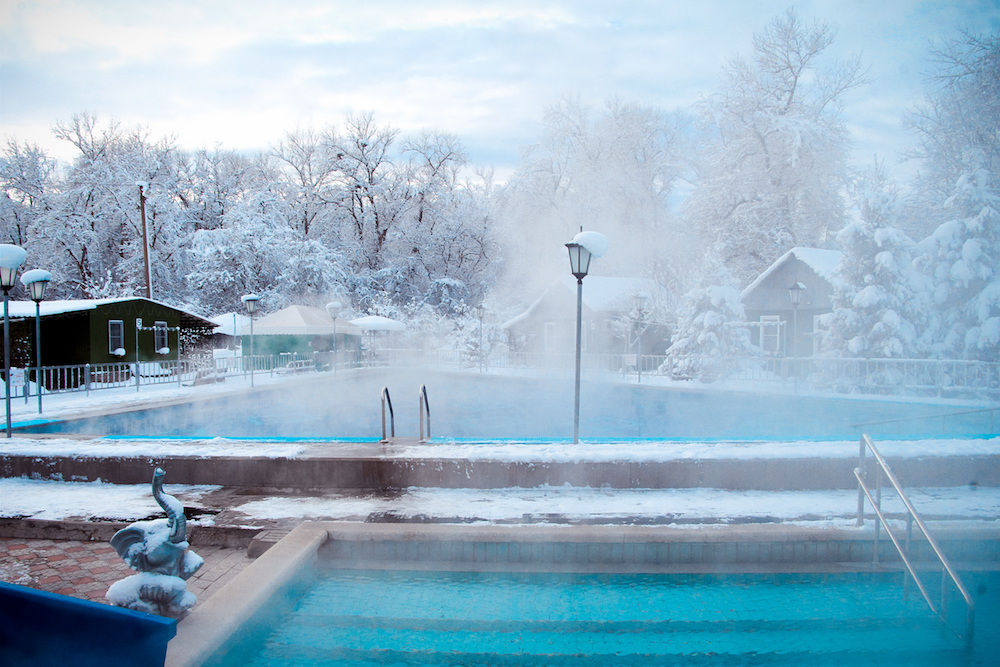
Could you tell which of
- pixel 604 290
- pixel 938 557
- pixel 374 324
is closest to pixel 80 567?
pixel 938 557

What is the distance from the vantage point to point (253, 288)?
26.0 metres

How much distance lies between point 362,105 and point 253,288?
11111mm

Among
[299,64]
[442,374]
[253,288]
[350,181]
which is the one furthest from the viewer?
[350,181]

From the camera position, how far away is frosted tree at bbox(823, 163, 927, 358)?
42.9 feet

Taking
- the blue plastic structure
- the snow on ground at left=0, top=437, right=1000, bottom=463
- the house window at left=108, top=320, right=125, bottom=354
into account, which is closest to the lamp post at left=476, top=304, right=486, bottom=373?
the house window at left=108, top=320, right=125, bottom=354

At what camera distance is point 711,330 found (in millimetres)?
15438

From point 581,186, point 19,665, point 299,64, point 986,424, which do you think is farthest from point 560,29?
point 581,186

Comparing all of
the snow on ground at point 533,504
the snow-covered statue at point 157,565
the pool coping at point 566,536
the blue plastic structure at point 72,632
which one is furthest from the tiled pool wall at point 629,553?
the blue plastic structure at point 72,632

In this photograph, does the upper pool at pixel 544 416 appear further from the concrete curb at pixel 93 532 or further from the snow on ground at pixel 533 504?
the concrete curb at pixel 93 532

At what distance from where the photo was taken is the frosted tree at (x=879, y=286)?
13.1 meters

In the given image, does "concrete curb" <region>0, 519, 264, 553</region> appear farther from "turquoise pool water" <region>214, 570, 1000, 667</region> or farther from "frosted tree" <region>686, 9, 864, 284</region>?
"frosted tree" <region>686, 9, 864, 284</region>

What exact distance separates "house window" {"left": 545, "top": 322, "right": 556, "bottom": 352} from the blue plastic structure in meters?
20.7

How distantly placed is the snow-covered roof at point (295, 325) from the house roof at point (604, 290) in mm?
7244

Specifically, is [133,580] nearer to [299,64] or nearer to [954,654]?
[954,654]
